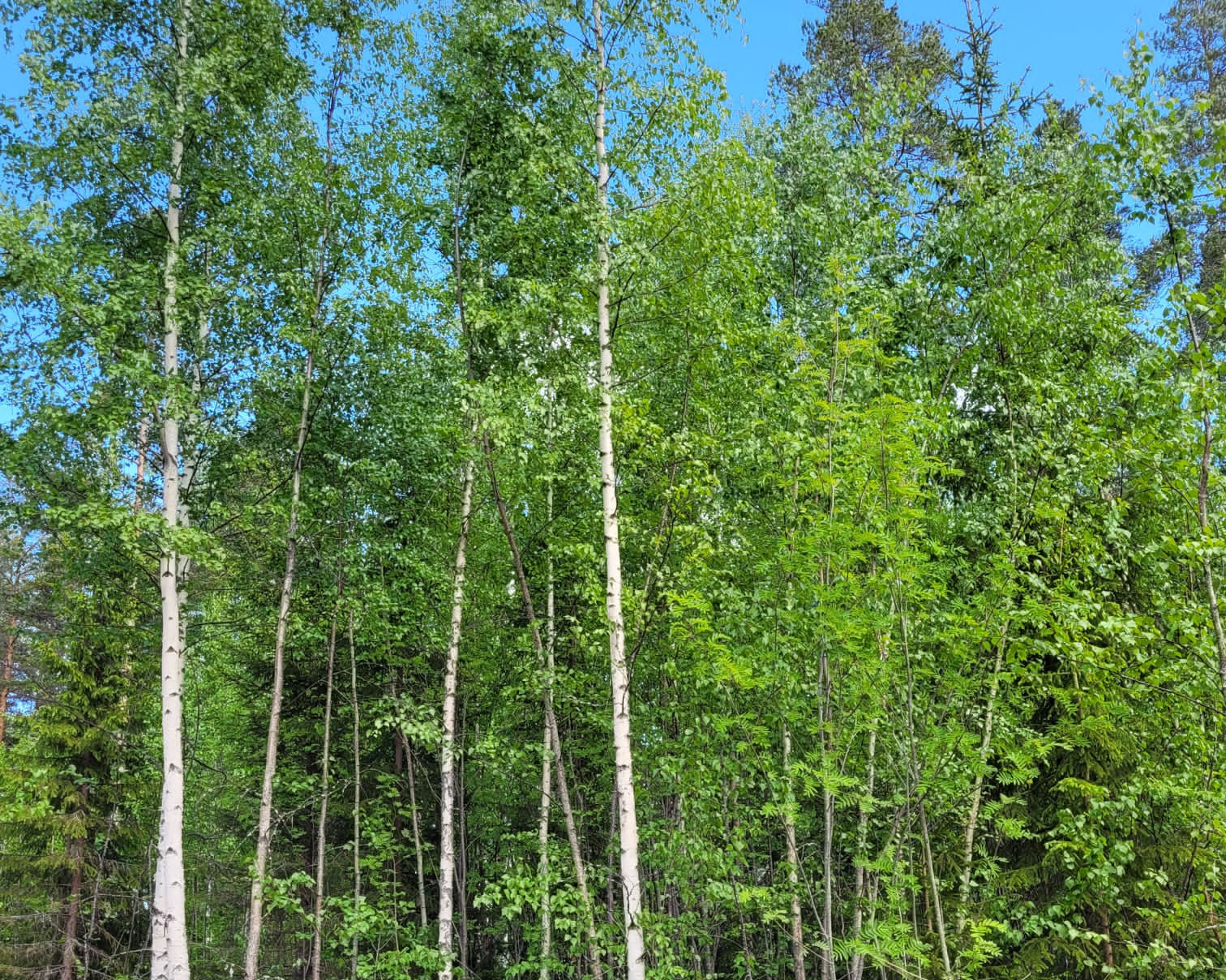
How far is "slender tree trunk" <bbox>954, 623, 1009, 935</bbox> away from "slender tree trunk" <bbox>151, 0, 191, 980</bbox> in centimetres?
739

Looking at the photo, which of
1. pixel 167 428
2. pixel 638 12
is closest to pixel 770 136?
pixel 638 12

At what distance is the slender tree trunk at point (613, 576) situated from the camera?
267 inches

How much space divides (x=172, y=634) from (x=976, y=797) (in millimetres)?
8294

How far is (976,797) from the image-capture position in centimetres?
788

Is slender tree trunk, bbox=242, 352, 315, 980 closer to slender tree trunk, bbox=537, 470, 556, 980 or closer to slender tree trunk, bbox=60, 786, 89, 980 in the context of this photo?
slender tree trunk, bbox=537, 470, 556, 980

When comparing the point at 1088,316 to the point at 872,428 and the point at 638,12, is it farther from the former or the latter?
the point at 638,12

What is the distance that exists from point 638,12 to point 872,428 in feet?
17.5

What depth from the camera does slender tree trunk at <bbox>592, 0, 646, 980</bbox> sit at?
22.3ft

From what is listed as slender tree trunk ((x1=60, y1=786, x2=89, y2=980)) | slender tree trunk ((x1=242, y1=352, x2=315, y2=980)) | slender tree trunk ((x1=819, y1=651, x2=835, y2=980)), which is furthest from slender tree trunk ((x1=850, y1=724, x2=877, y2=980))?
slender tree trunk ((x1=60, y1=786, x2=89, y2=980))

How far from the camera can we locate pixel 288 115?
36.8 feet

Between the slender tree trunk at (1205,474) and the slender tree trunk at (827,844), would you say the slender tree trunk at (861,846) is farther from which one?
the slender tree trunk at (1205,474)

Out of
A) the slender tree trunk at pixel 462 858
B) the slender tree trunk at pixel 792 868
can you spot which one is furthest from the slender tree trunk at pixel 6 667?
the slender tree trunk at pixel 792 868

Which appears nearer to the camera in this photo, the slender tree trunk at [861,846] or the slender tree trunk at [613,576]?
the slender tree trunk at [613,576]

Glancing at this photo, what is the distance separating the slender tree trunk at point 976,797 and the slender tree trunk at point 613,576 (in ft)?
9.65
